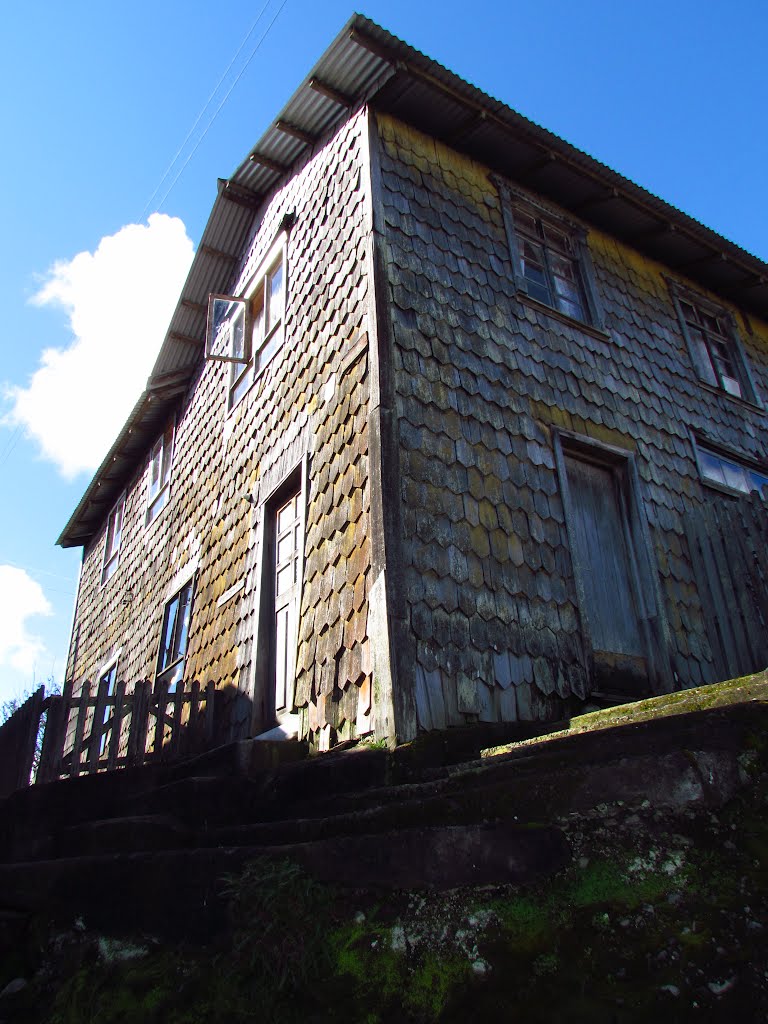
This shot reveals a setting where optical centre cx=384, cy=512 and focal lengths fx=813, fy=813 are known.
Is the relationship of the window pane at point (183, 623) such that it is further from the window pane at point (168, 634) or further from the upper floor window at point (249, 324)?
the upper floor window at point (249, 324)

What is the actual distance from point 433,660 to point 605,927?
3.00 metres

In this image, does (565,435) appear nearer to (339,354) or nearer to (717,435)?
(339,354)

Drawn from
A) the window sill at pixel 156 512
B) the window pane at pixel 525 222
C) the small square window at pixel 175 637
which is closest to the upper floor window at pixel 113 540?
the window sill at pixel 156 512

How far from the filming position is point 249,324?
9414 mm

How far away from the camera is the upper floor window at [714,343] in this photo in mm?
9376

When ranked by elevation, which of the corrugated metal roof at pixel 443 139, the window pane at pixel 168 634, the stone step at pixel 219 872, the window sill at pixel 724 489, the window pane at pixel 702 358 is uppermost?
the corrugated metal roof at pixel 443 139

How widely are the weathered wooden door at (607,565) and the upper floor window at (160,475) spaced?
20.7 ft

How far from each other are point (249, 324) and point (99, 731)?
493 centimetres

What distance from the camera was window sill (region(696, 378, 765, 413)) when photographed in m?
8.96

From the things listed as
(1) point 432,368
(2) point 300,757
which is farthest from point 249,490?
(2) point 300,757

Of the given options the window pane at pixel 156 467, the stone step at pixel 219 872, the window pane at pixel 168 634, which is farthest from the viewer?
the window pane at pixel 156 467

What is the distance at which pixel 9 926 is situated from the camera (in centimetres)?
324

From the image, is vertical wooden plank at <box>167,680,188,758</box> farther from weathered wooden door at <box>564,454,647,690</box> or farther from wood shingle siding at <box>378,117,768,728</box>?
weathered wooden door at <box>564,454,647,690</box>

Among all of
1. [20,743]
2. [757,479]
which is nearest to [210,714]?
[20,743]
